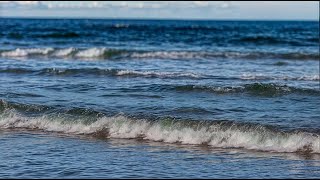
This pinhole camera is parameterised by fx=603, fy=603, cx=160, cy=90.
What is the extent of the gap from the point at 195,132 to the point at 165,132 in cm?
60

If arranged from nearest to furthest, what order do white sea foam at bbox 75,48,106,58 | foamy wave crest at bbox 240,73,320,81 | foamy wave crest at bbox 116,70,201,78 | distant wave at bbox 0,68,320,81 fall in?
foamy wave crest at bbox 240,73,320,81 < distant wave at bbox 0,68,320,81 < foamy wave crest at bbox 116,70,201,78 < white sea foam at bbox 75,48,106,58

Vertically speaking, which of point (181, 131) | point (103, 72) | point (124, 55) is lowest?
point (124, 55)

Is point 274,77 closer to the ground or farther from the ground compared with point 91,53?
farther from the ground

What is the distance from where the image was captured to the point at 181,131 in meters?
11.9

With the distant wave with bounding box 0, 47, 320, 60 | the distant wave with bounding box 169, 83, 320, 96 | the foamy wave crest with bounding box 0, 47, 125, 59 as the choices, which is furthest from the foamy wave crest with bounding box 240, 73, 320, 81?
the foamy wave crest with bounding box 0, 47, 125, 59

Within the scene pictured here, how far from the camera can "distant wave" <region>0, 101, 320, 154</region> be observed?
35.7 ft

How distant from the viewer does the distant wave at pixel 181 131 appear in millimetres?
10891

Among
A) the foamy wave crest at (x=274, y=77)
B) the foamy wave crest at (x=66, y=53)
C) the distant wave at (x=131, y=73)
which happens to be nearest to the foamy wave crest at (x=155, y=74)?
the distant wave at (x=131, y=73)

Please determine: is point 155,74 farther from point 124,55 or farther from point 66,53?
point 66,53

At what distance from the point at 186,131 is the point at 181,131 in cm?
10

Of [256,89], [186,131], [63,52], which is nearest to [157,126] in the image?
[186,131]

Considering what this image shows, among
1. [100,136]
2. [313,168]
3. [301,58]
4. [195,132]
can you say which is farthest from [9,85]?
[301,58]

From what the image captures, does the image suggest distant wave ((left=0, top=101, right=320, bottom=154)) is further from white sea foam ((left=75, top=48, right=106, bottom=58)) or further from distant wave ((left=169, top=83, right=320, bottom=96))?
white sea foam ((left=75, top=48, right=106, bottom=58))

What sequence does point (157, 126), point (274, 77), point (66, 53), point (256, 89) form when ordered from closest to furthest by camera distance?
point (157, 126) < point (256, 89) < point (274, 77) < point (66, 53)
